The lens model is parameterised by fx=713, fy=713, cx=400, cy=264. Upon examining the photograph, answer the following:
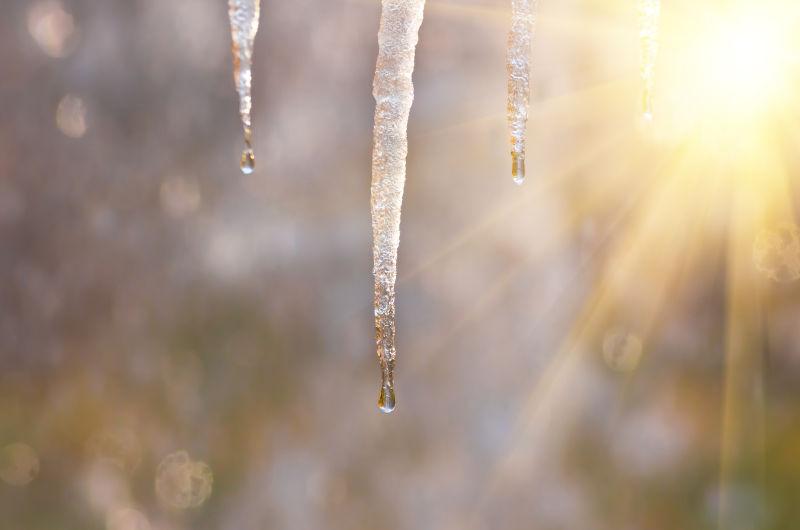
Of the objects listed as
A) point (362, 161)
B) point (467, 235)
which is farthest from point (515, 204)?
point (362, 161)

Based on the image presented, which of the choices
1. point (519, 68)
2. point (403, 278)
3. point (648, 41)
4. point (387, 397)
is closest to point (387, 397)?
point (387, 397)

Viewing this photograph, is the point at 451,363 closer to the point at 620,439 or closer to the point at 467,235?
the point at 467,235

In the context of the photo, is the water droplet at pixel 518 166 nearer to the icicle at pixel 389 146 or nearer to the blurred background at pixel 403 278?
the icicle at pixel 389 146

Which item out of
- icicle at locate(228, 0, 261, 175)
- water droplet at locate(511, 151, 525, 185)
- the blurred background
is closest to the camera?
icicle at locate(228, 0, 261, 175)

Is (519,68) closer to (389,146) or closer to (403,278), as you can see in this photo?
(389,146)

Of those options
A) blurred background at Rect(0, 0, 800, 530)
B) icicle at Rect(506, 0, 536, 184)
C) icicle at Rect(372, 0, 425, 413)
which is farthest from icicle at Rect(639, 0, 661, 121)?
blurred background at Rect(0, 0, 800, 530)

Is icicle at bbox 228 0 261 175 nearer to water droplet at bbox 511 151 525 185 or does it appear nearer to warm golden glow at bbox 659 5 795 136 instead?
water droplet at bbox 511 151 525 185
